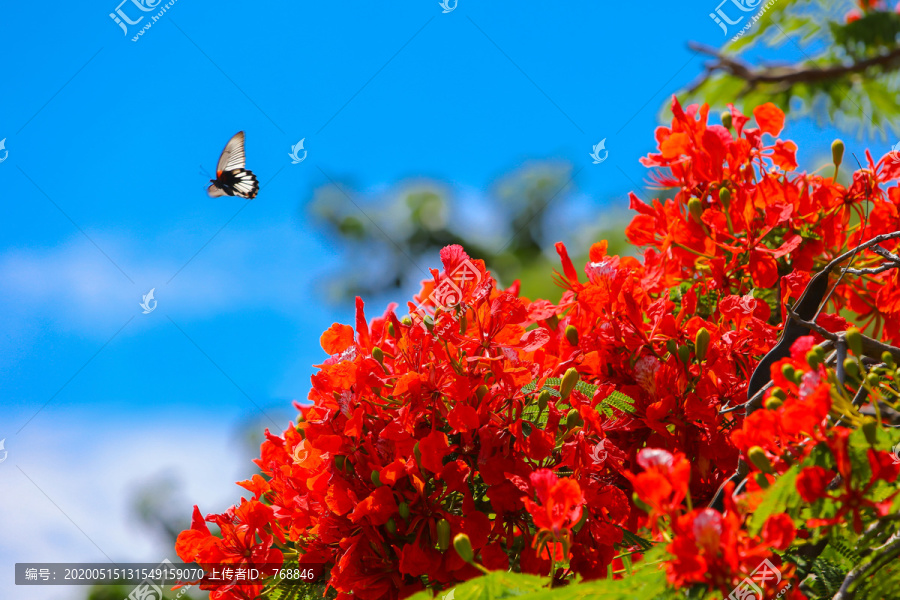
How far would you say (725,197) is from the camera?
1320 mm

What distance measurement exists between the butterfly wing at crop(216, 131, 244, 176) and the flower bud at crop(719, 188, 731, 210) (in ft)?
5.95

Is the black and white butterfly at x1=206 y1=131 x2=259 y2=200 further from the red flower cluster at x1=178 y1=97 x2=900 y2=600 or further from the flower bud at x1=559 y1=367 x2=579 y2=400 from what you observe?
the flower bud at x1=559 y1=367 x2=579 y2=400

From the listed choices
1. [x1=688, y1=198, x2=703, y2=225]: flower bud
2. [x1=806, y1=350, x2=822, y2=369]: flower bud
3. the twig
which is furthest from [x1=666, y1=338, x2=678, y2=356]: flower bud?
the twig

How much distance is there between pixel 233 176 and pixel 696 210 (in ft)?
5.86

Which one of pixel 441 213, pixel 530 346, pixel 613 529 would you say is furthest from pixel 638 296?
pixel 441 213

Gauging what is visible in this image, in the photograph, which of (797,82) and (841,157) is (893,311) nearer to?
(841,157)

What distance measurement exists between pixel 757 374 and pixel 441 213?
331 inches

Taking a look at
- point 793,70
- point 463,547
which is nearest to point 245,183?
point 463,547

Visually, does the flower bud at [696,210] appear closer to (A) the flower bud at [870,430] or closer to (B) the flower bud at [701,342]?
(B) the flower bud at [701,342]

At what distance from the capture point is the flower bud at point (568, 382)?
3.43 ft

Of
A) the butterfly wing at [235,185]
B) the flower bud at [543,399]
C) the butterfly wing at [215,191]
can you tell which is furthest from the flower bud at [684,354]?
the butterfly wing at [215,191]

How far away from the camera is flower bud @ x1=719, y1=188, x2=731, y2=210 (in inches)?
51.9

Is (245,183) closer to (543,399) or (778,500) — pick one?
(543,399)

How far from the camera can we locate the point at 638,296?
1264 millimetres
